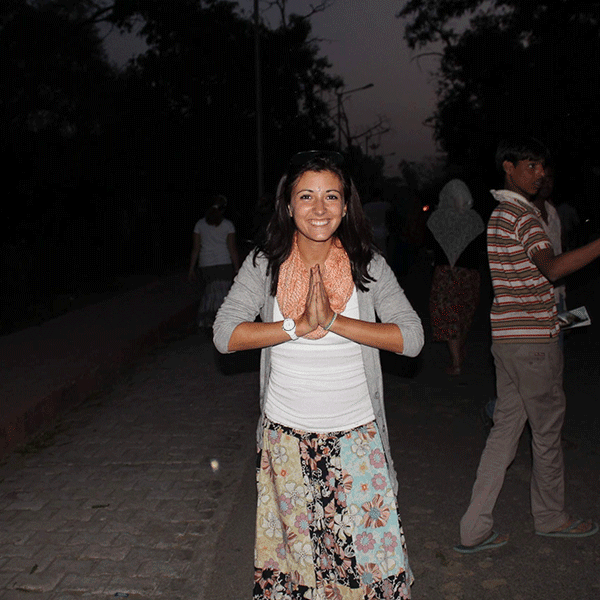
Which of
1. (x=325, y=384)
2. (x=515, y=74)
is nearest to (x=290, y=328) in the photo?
(x=325, y=384)

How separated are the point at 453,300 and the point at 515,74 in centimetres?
2237

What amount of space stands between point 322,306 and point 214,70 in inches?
1167

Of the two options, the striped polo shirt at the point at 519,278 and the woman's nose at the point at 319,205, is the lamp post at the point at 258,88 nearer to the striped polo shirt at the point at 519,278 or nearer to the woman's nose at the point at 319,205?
the striped polo shirt at the point at 519,278

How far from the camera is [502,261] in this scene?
3762 millimetres

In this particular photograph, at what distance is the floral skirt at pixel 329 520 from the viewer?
8.74ft

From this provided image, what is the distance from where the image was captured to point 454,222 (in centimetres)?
747

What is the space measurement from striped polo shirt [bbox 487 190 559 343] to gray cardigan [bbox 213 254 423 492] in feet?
3.82

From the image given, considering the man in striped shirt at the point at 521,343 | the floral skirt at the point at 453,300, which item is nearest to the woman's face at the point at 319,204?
the man in striped shirt at the point at 521,343

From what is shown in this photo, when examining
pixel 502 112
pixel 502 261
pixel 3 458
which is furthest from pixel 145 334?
pixel 502 112

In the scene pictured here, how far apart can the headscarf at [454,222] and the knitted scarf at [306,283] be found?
4.93 metres

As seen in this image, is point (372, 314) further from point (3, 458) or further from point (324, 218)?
point (3, 458)

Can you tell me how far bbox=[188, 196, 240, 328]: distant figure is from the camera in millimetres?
10305

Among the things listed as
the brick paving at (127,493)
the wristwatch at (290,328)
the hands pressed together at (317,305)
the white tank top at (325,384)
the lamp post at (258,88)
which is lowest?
the brick paving at (127,493)

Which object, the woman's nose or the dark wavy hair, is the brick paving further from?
the woman's nose
